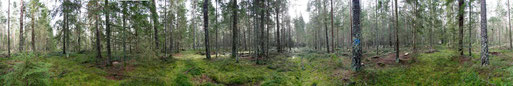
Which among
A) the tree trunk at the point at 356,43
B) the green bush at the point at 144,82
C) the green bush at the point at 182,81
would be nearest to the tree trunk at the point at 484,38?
the tree trunk at the point at 356,43

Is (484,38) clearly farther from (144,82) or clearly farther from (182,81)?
(144,82)

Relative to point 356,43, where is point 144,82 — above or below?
below

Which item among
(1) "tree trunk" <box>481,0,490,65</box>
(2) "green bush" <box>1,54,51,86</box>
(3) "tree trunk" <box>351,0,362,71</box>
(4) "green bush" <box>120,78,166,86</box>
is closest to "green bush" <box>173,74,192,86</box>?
(4) "green bush" <box>120,78,166,86</box>

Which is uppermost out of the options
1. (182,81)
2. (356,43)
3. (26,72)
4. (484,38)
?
(484,38)

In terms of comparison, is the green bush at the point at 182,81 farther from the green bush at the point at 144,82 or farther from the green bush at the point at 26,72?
the green bush at the point at 26,72

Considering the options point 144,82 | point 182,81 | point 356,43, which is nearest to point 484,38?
point 356,43

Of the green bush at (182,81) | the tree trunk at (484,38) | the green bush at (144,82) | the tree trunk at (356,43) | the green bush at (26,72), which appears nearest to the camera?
the green bush at (26,72)

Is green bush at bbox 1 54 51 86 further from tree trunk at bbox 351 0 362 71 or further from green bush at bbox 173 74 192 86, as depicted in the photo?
tree trunk at bbox 351 0 362 71

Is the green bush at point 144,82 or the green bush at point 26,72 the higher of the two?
the green bush at point 26,72

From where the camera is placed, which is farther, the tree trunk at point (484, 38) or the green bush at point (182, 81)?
the green bush at point (182, 81)

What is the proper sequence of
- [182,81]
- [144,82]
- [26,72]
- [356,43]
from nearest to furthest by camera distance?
[26,72] → [144,82] → [182,81] → [356,43]

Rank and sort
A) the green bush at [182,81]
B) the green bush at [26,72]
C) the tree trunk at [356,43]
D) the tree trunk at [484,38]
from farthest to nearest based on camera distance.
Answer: the tree trunk at [356,43] < the green bush at [182,81] < the tree trunk at [484,38] < the green bush at [26,72]

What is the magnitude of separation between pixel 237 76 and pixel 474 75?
30.5ft

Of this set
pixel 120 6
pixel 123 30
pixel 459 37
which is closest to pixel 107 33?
pixel 123 30
